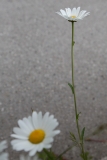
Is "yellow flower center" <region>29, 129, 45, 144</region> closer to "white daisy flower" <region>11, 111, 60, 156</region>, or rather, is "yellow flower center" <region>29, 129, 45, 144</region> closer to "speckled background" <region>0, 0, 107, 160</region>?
"white daisy flower" <region>11, 111, 60, 156</region>

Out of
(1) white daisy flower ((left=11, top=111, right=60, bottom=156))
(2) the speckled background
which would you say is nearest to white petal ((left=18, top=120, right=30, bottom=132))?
(1) white daisy flower ((left=11, top=111, right=60, bottom=156))

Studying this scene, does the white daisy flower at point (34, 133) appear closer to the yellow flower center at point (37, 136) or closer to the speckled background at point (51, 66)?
the yellow flower center at point (37, 136)

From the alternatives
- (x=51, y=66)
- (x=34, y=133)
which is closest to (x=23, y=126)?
(x=34, y=133)

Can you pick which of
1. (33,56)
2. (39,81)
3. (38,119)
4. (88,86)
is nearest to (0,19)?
(33,56)

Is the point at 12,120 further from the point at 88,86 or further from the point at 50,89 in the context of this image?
the point at 88,86

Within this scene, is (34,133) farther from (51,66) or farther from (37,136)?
(51,66)

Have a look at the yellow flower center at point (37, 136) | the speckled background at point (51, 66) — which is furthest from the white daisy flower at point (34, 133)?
the speckled background at point (51, 66)
